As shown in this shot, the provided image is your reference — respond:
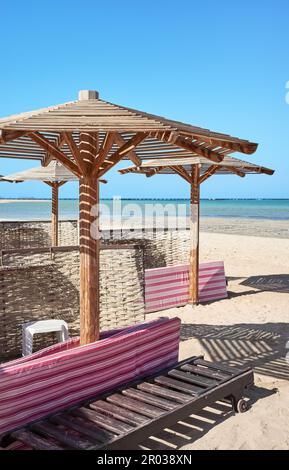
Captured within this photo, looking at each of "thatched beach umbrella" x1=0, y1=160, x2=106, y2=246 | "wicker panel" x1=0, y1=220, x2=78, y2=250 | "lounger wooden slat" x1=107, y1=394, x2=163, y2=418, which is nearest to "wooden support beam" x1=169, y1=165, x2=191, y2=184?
"thatched beach umbrella" x1=0, y1=160, x2=106, y2=246

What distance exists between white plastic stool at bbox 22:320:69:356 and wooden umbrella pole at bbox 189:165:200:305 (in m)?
3.90

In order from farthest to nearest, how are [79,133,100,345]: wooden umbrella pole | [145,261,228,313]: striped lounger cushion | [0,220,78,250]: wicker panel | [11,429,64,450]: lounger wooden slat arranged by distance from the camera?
[0,220,78,250]: wicker panel, [145,261,228,313]: striped lounger cushion, [79,133,100,345]: wooden umbrella pole, [11,429,64,450]: lounger wooden slat

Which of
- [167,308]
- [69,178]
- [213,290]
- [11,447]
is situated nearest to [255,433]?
[11,447]

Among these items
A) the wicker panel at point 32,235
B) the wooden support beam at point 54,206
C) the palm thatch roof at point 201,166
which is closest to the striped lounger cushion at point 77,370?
the palm thatch roof at point 201,166

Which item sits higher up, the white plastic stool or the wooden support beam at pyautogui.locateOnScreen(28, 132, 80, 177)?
the wooden support beam at pyautogui.locateOnScreen(28, 132, 80, 177)

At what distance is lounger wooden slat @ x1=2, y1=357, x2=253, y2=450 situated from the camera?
3.22m

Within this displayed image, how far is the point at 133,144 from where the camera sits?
→ 3.89 metres

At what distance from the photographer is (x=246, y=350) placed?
618cm

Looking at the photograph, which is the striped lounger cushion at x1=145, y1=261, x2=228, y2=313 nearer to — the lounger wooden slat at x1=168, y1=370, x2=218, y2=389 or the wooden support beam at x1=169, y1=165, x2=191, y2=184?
the wooden support beam at x1=169, y1=165, x2=191, y2=184

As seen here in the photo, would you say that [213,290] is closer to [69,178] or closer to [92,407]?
[69,178]

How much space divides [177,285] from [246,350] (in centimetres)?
284

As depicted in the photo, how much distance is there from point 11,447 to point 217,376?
200 centimetres

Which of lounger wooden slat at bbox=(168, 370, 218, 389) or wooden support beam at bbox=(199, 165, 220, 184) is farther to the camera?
wooden support beam at bbox=(199, 165, 220, 184)

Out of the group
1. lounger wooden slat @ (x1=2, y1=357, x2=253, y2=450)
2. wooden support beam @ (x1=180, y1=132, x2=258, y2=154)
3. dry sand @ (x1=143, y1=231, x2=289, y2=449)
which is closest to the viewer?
lounger wooden slat @ (x1=2, y1=357, x2=253, y2=450)
